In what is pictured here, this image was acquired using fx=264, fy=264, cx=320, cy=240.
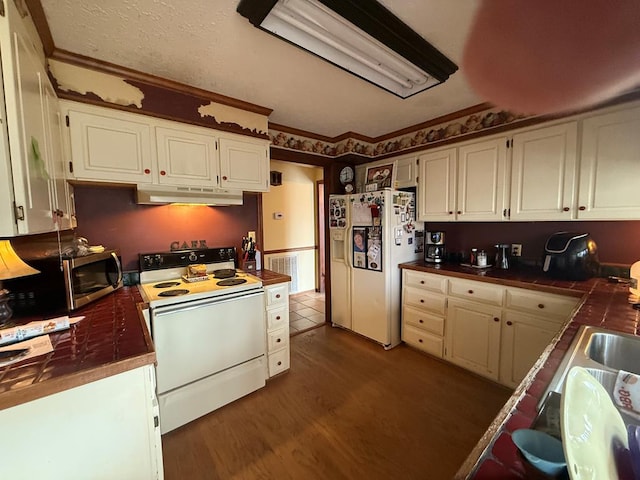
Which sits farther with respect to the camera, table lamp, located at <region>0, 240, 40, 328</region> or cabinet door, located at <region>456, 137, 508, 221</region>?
cabinet door, located at <region>456, 137, 508, 221</region>

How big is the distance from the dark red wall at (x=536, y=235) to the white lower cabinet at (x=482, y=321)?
58cm

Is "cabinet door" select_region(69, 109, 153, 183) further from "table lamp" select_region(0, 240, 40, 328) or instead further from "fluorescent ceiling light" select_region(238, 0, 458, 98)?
"fluorescent ceiling light" select_region(238, 0, 458, 98)

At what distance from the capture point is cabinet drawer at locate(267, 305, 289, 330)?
220 cm

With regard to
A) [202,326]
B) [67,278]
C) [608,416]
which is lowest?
[202,326]

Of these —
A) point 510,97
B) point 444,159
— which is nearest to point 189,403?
point 510,97

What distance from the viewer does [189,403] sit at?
179 centimetres

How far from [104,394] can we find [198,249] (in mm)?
1503

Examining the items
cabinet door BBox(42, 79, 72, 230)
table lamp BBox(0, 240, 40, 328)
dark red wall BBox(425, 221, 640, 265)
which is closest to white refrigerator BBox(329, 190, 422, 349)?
dark red wall BBox(425, 221, 640, 265)

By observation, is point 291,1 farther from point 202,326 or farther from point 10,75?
point 202,326

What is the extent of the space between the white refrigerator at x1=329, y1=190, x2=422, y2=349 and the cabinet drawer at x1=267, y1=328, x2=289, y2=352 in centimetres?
98

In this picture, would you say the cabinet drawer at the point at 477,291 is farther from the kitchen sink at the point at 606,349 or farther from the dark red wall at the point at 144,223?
the dark red wall at the point at 144,223

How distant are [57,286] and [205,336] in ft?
2.90

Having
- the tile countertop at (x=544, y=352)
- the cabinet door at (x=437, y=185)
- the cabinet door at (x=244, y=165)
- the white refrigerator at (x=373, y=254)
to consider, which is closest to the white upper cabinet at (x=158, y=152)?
the cabinet door at (x=244, y=165)

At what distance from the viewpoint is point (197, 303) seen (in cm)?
177
